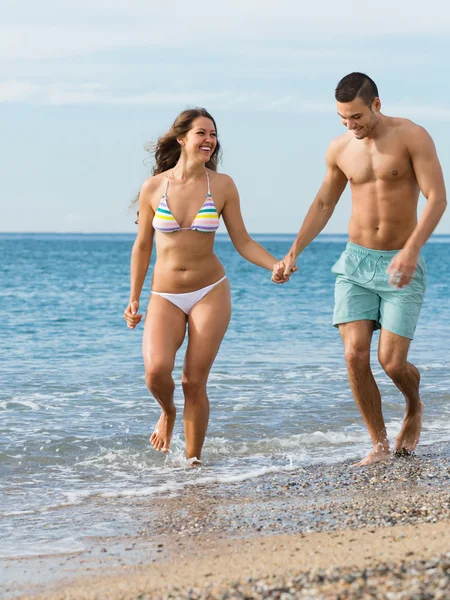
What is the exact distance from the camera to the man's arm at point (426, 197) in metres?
5.52

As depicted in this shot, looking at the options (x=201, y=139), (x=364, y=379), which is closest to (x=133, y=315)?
(x=201, y=139)

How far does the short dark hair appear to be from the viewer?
18.4ft

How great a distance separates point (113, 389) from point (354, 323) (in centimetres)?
464

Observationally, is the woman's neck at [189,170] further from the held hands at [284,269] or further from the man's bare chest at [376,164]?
the man's bare chest at [376,164]

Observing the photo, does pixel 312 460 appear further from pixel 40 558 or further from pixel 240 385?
pixel 240 385

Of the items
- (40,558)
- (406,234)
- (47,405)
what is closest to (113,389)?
(47,405)

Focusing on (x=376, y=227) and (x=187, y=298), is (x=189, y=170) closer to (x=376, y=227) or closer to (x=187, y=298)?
(x=187, y=298)

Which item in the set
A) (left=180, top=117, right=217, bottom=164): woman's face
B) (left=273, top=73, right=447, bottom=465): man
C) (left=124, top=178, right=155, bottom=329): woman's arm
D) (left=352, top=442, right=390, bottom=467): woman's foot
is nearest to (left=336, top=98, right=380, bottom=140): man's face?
(left=273, top=73, right=447, bottom=465): man

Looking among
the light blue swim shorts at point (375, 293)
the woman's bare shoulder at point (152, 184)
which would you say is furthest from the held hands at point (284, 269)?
the woman's bare shoulder at point (152, 184)

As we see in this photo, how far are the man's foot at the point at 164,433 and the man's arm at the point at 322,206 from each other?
4.28ft

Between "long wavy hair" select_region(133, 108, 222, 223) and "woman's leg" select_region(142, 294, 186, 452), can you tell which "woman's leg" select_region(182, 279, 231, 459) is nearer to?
"woman's leg" select_region(142, 294, 186, 452)

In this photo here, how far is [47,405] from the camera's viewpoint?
906 centimetres

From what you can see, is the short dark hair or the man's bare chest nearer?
the short dark hair

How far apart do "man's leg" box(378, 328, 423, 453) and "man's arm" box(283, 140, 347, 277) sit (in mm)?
754
